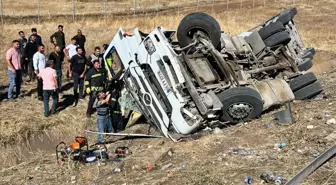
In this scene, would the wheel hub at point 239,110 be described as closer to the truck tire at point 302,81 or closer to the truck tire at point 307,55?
the truck tire at point 302,81

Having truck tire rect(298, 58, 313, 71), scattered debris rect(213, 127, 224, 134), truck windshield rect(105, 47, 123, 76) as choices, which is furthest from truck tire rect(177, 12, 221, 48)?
scattered debris rect(213, 127, 224, 134)

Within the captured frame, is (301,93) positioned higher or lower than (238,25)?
lower

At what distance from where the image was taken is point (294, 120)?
7.61m

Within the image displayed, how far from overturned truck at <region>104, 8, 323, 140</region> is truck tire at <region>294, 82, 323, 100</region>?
2cm

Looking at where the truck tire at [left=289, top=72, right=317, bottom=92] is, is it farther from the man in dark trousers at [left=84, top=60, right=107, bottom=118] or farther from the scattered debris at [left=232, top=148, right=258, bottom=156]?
the man in dark trousers at [left=84, top=60, right=107, bottom=118]

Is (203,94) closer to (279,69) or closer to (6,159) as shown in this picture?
(279,69)

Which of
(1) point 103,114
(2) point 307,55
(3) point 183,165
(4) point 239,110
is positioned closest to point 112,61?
(1) point 103,114

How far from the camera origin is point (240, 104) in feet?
25.9

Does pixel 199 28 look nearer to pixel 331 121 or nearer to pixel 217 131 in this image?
pixel 217 131

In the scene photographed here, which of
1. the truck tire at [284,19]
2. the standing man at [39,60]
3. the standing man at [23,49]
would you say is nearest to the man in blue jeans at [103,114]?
the standing man at [39,60]

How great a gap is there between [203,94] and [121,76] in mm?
2001

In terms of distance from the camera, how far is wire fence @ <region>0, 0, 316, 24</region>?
2656 centimetres

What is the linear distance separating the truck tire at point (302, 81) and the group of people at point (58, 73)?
142 inches

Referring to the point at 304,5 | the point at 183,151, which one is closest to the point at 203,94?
the point at 183,151
